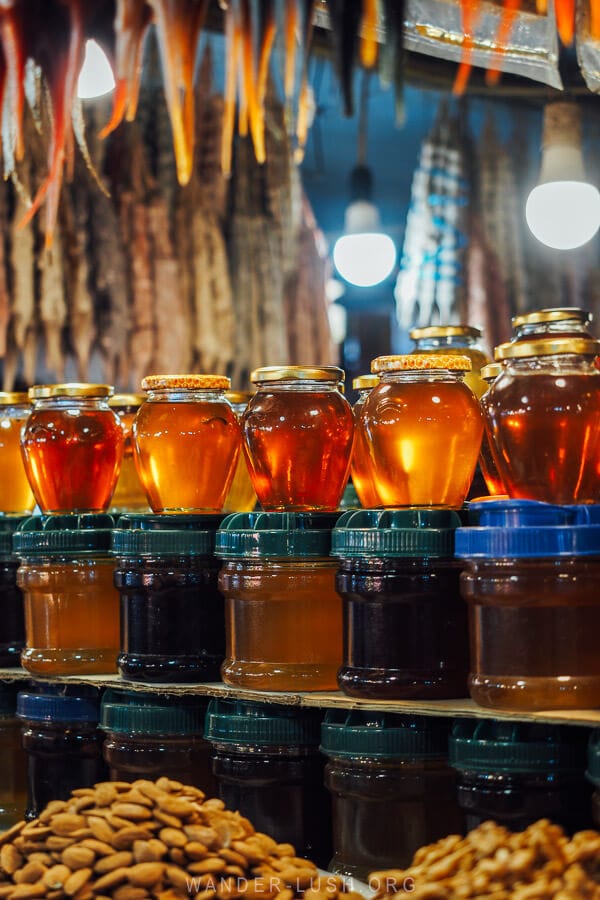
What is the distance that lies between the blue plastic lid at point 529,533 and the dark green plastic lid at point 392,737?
22 centimetres

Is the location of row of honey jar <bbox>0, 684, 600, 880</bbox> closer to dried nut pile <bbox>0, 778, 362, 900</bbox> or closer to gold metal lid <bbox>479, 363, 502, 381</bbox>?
dried nut pile <bbox>0, 778, 362, 900</bbox>

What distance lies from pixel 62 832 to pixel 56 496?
0.59 m

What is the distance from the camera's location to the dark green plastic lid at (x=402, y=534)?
58.3 inches

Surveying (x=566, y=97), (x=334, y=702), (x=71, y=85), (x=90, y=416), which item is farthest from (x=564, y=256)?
(x=71, y=85)

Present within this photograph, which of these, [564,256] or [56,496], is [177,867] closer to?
[56,496]

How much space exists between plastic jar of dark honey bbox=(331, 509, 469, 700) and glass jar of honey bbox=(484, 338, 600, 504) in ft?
0.41

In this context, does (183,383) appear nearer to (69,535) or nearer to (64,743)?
(69,535)

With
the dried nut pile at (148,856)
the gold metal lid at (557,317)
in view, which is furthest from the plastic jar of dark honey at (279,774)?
the gold metal lid at (557,317)

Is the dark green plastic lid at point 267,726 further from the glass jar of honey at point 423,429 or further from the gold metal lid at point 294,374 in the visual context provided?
the gold metal lid at point 294,374

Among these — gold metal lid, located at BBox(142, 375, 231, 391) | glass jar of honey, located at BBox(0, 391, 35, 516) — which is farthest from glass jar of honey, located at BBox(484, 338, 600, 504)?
glass jar of honey, located at BBox(0, 391, 35, 516)

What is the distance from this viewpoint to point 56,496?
6.14 ft

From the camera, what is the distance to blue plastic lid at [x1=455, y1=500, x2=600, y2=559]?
1.34 m

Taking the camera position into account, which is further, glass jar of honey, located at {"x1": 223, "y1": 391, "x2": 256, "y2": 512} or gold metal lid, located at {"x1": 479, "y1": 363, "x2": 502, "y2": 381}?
glass jar of honey, located at {"x1": 223, "y1": 391, "x2": 256, "y2": 512}

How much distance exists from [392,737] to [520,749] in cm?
17
